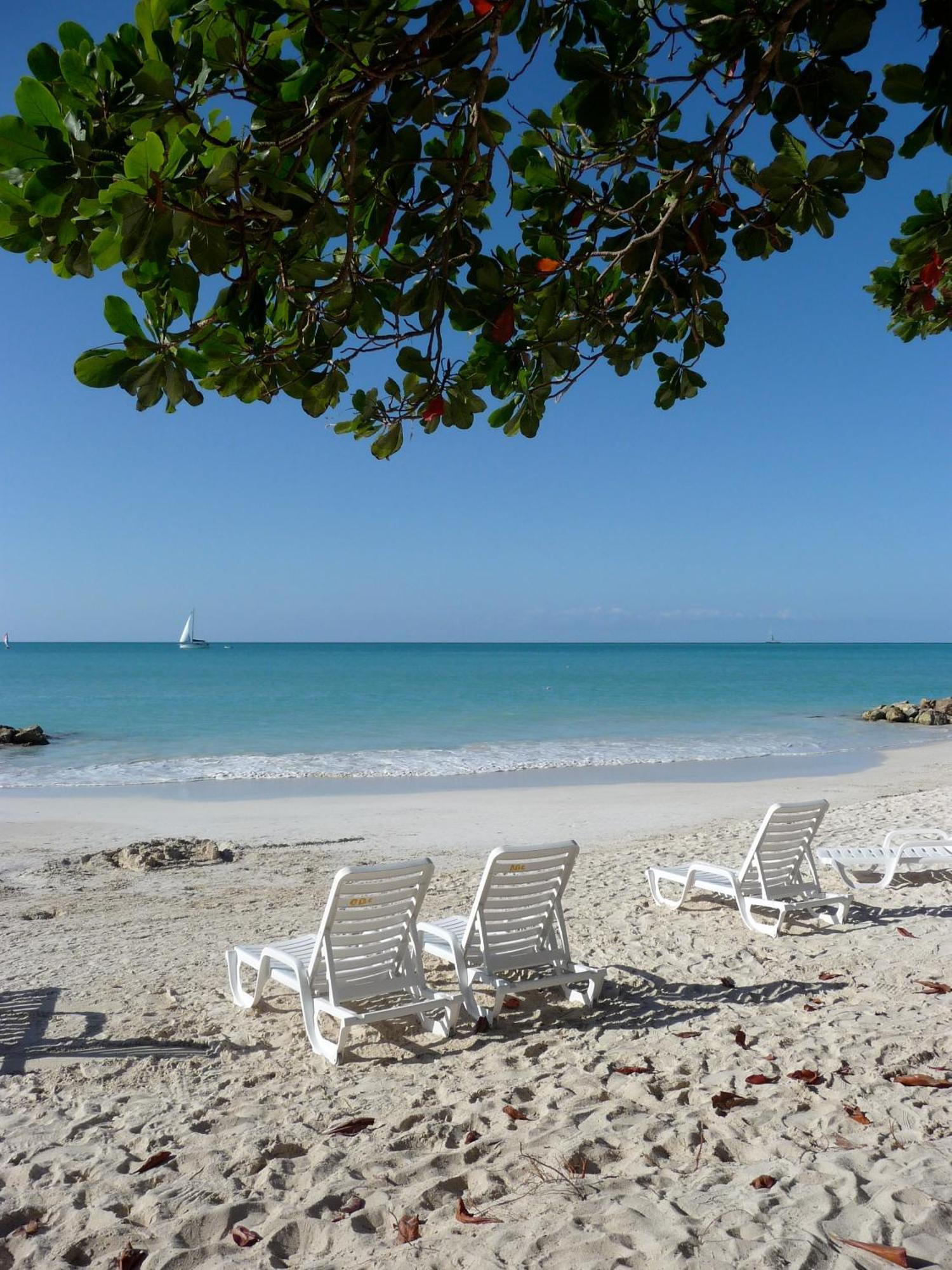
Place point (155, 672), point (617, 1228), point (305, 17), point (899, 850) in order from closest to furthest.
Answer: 1. point (305, 17)
2. point (617, 1228)
3. point (899, 850)
4. point (155, 672)

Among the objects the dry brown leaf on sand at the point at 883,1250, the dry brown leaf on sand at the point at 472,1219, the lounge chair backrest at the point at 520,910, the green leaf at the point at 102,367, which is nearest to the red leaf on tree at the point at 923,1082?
the dry brown leaf on sand at the point at 883,1250

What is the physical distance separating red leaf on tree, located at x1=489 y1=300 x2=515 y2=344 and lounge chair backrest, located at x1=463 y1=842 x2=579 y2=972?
2.95 metres

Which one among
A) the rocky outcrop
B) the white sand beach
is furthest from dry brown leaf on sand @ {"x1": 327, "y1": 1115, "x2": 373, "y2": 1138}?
the rocky outcrop

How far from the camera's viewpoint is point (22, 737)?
1013 inches

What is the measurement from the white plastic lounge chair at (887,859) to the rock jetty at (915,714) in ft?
86.4

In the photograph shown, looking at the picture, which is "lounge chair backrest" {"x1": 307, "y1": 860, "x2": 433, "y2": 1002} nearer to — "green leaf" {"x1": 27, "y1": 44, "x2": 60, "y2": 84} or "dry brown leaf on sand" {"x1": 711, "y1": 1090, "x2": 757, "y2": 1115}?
"dry brown leaf on sand" {"x1": 711, "y1": 1090, "x2": 757, "y2": 1115}

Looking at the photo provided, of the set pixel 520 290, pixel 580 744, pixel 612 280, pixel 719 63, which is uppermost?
pixel 719 63

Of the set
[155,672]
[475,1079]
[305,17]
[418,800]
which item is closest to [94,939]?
[475,1079]

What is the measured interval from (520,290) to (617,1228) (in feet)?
9.67

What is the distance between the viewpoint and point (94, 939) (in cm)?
732

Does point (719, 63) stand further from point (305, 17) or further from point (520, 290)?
point (305, 17)

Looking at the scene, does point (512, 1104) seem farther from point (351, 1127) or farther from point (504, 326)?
point (504, 326)

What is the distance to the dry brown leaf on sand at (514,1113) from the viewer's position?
12.5 feet

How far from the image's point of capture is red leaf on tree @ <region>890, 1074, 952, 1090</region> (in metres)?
3.95
